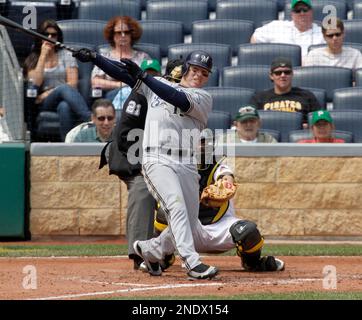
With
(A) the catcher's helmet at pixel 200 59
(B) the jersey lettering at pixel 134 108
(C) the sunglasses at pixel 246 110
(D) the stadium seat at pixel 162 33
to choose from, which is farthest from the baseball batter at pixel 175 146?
(D) the stadium seat at pixel 162 33

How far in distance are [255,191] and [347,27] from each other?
262cm

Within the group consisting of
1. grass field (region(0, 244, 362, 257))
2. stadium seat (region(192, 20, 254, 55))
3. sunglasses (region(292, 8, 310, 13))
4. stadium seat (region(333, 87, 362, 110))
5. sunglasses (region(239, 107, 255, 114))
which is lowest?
grass field (region(0, 244, 362, 257))

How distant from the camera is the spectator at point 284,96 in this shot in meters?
11.4

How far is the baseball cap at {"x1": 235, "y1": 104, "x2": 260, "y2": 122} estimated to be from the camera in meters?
10.8

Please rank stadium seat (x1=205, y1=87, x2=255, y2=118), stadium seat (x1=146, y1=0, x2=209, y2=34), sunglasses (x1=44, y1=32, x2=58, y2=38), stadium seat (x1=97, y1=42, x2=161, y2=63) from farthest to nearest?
stadium seat (x1=146, y1=0, x2=209, y2=34)
stadium seat (x1=97, y1=42, x2=161, y2=63)
stadium seat (x1=205, y1=87, x2=255, y2=118)
sunglasses (x1=44, y1=32, x2=58, y2=38)

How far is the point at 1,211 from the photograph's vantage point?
11.2 meters

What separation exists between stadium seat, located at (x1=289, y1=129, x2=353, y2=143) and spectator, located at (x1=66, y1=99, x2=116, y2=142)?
1.90 meters

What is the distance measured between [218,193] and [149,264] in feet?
2.51

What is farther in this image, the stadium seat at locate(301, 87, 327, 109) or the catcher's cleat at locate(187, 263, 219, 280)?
the stadium seat at locate(301, 87, 327, 109)

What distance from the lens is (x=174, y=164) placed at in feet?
25.5

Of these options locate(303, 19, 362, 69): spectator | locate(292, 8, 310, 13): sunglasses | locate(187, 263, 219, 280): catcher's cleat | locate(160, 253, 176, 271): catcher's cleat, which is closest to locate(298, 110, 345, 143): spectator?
locate(303, 19, 362, 69): spectator

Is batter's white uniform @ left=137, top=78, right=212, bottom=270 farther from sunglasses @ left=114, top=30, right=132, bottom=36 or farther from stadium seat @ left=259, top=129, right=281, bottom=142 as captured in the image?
sunglasses @ left=114, top=30, right=132, bottom=36

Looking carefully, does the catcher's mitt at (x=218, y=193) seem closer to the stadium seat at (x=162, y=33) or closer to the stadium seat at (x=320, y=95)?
the stadium seat at (x=320, y=95)

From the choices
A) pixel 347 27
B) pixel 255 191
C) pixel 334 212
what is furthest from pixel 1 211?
pixel 347 27
